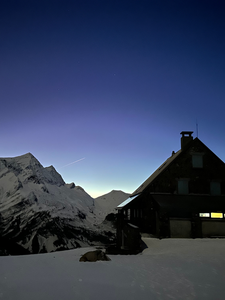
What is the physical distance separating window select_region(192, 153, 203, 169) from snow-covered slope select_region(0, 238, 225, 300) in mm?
12863

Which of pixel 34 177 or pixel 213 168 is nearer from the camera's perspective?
pixel 213 168

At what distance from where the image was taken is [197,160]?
24062 millimetres

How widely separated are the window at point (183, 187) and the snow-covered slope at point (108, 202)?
113 m

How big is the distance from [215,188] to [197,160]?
10.9ft

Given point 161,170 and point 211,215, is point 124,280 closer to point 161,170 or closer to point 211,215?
point 161,170

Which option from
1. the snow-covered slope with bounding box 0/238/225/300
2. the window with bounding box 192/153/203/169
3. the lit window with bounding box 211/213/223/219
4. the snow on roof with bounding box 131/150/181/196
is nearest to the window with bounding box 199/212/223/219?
the lit window with bounding box 211/213/223/219

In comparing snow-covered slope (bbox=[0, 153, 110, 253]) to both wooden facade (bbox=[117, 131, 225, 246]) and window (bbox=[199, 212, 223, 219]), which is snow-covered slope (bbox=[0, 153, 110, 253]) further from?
window (bbox=[199, 212, 223, 219])

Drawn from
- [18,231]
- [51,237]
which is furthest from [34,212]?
[51,237]

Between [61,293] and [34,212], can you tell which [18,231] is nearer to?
[34,212]

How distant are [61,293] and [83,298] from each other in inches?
32.7

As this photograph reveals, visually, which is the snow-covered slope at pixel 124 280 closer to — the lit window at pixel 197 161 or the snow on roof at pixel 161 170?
the snow on roof at pixel 161 170

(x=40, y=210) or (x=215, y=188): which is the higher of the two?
(x=215, y=188)

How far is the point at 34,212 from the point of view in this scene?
124688mm

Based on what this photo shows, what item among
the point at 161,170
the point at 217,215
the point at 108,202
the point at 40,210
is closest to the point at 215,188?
the point at 217,215
